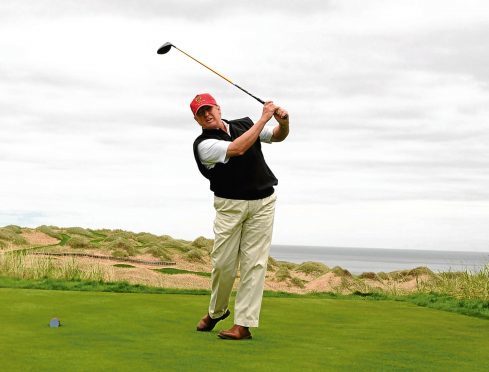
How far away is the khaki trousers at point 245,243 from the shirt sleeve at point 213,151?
39 centimetres

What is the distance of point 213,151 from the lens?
617 centimetres

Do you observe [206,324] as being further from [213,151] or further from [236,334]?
[213,151]

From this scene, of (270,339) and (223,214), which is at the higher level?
(223,214)

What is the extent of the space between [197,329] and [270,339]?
71cm

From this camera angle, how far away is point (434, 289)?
43.6ft

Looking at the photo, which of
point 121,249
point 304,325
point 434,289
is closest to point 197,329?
point 304,325

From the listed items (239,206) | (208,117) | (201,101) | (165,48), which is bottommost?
(239,206)

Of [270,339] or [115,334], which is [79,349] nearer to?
[115,334]

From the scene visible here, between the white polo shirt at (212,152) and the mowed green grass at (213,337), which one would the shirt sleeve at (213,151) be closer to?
the white polo shirt at (212,152)

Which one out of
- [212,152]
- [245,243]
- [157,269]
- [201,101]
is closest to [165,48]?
[201,101]

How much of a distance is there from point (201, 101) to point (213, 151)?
1.61 ft

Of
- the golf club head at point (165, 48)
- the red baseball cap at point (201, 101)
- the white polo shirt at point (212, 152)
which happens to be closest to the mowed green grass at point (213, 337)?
the white polo shirt at point (212, 152)

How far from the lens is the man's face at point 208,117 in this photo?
6.38 meters

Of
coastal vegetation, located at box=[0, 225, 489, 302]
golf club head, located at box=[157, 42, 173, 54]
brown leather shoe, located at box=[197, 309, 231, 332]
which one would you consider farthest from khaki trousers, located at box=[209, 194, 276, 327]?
coastal vegetation, located at box=[0, 225, 489, 302]
